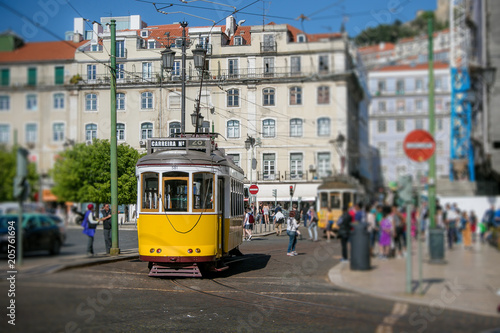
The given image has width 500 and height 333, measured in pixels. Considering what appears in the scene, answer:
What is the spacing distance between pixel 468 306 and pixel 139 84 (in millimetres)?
3090

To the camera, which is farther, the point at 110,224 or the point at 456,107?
the point at 110,224

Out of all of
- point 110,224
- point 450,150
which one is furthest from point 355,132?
point 110,224

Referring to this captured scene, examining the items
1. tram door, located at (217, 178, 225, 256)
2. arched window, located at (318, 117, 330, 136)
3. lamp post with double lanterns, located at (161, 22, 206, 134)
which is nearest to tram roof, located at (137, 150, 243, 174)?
tram door, located at (217, 178, 225, 256)

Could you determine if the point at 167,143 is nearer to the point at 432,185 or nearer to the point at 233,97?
the point at 233,97

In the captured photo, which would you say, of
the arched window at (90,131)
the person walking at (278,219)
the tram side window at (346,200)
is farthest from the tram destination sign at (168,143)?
the tram side window at (346,200)

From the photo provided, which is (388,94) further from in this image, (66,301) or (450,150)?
(66,301)

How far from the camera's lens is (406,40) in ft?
10.8

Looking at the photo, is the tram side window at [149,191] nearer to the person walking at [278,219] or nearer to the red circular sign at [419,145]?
the person walking at [278,219]

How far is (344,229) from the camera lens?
11.9 feet

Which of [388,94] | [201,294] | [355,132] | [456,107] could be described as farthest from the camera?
[201,294]

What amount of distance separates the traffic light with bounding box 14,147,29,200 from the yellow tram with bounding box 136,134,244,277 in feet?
7.32

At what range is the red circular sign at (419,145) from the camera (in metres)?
2.91

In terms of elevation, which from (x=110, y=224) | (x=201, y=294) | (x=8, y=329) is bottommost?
(x=201, y=294)

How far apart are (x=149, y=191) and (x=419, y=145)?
11.7ft
